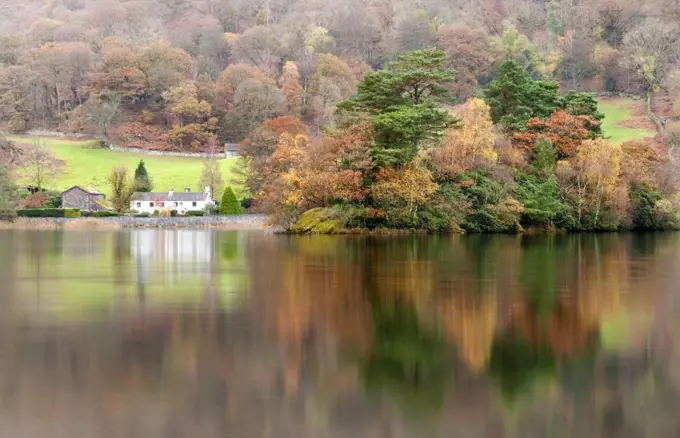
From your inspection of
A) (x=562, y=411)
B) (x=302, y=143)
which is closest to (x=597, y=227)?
(x=302, y=143)

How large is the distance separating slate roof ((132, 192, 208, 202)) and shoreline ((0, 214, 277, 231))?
369 inches

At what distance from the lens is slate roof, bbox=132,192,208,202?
251 ft

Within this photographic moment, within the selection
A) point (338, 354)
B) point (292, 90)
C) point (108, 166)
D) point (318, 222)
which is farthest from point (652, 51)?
point (338, 354)

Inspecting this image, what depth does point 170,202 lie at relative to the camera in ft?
251

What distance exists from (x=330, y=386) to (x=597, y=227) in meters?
48.3

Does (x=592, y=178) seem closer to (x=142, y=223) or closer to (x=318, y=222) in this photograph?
(x=318, y=222)

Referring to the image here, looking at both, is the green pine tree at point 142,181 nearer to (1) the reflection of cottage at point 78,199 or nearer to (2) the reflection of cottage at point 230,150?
(1) the reflection of cottage at point 78,199

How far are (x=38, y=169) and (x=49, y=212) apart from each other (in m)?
13.4

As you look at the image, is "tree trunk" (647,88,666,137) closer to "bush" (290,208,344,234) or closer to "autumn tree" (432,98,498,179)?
"autumn tree" (432,98,498,179)

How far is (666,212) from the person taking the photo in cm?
5709

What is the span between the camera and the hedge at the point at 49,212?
214ft

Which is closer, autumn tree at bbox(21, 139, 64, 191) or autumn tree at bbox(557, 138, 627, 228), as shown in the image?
autumn tree at bbox(557, 138, 627, 228)

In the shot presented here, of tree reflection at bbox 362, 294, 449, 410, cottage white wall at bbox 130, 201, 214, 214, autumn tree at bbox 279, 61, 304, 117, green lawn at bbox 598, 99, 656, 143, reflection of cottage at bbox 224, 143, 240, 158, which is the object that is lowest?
tree reflection at bbox 362, 294, 449, 410

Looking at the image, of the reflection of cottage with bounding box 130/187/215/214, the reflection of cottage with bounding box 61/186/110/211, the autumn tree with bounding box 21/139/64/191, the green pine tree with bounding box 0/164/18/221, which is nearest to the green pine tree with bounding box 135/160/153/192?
the reflection of cottage with bounding box 130/187/215/214
